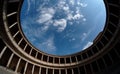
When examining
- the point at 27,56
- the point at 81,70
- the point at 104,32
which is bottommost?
the point at 81,70

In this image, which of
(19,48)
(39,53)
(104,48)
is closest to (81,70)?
(104,48)

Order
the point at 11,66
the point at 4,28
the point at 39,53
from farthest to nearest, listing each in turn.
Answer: the point at 39,53, the point at 11,66, the point at 4,28

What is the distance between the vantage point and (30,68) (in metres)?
50.6

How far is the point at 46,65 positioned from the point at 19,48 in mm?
9566

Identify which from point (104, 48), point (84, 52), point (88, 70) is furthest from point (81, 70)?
point (104, 48)

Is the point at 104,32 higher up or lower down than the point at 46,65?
higher up

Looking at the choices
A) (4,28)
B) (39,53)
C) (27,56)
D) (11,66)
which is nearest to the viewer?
(4,28)

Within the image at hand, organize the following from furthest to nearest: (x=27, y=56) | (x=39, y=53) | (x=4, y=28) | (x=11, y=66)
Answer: (x=39, y=53), (x=27, y=56), (x=11, y=66), (x=4, y=28)

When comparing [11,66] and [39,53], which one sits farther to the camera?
[39,53]

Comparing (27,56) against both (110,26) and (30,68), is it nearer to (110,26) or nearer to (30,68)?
(30,68)

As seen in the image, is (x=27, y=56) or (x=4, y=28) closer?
(x=4, y=28)

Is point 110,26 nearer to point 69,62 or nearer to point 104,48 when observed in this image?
point 104,48

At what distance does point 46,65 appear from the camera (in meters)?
52.9

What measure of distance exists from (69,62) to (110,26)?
15.9m
